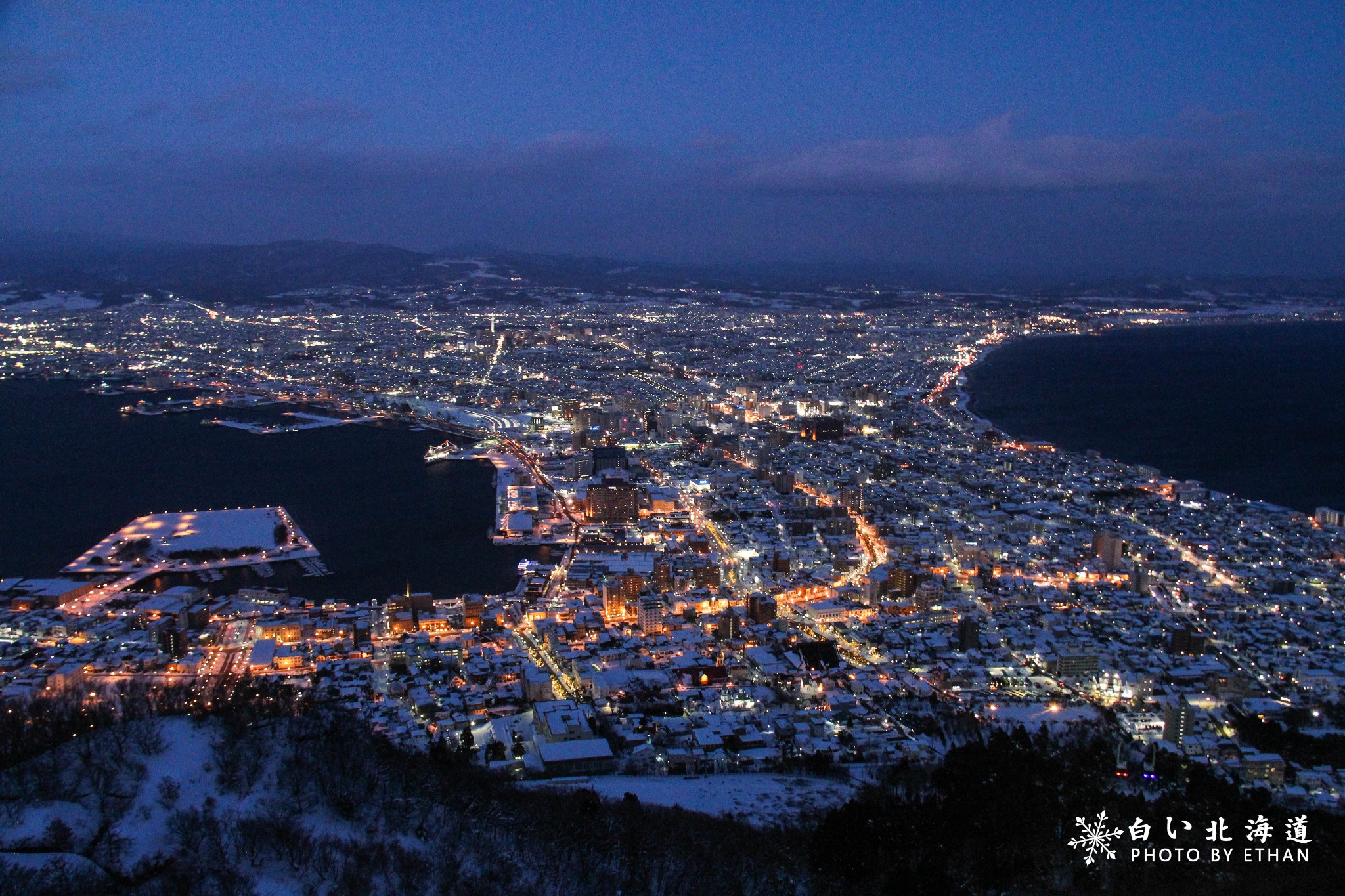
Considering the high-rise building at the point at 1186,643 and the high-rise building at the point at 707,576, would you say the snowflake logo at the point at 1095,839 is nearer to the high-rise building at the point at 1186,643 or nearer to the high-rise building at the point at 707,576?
the high-rise building at the point at 1186,643

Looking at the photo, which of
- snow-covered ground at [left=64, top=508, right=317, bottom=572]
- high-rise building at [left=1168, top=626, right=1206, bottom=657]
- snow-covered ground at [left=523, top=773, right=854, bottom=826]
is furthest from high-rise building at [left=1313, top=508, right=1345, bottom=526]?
snow-covered ground at [left=64, top=508, right=317, bottom=572]

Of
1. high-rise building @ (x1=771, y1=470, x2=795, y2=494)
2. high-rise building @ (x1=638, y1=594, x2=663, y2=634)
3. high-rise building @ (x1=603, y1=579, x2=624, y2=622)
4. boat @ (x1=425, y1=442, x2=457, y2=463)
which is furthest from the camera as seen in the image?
boat @ (x1=425, y1=442, x2=457, y2=463)

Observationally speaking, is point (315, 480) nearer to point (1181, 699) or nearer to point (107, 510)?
point (107, 510)

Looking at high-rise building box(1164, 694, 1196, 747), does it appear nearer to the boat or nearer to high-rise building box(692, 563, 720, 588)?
high-rise building box(692, 563, 720, 588)

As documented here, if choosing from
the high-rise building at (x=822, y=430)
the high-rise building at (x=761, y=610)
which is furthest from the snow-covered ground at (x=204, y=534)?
the high-rise building at (x=822, y=430)

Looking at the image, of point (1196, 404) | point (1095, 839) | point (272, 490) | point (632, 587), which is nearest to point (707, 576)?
point (632, 587)

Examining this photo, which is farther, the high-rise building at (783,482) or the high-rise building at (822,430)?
the high-rise building at (822,430)

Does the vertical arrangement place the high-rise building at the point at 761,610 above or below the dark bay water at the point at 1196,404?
below
